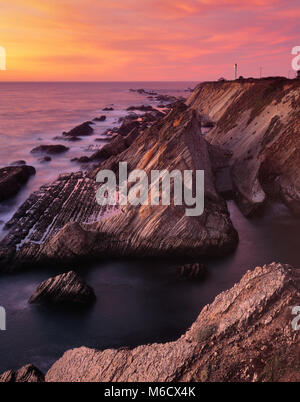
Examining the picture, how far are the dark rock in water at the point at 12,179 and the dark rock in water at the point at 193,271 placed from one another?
23387 mm

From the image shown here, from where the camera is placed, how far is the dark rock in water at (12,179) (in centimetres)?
3788

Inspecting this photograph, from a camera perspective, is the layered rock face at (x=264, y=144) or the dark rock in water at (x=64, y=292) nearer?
the dark rock in water at (x=64, y=292)

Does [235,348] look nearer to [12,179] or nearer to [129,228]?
[129,228]

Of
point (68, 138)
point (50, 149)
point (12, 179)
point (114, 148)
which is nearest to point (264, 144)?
point (114, 148)

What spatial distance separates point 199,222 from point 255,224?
8623 millimetres

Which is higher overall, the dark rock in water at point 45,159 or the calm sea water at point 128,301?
the dark rock in water at point 45,159

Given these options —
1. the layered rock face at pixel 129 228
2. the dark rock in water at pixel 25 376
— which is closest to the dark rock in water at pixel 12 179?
the layered rock face at pixel 129 228

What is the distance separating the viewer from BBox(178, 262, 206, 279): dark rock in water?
23.3 m

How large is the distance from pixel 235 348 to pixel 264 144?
31528 millimetres

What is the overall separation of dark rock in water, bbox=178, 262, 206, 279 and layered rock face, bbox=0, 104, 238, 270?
6.05 feet

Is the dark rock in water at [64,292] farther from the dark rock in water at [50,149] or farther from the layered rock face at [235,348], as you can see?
the dark rock in water at [50,149]

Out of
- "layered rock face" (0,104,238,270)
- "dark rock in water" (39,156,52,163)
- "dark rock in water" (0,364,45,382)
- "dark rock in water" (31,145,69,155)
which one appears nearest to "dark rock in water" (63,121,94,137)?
"dark rock in water" (31,145,69,155)

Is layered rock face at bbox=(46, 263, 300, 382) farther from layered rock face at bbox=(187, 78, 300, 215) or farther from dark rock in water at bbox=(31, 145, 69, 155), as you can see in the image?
dark rock in water at bbox=(31, 145, 69, 155)

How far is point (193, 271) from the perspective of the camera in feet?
76.6
